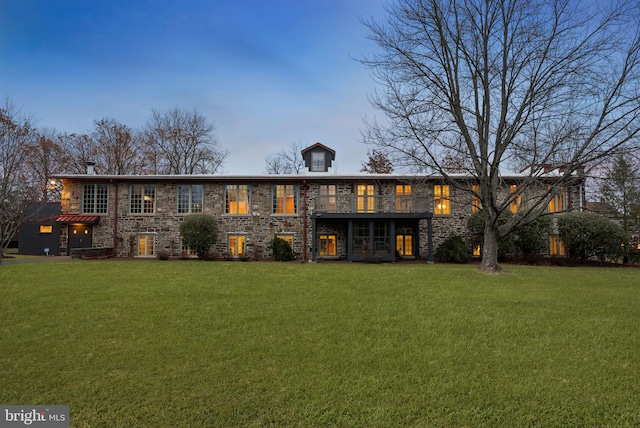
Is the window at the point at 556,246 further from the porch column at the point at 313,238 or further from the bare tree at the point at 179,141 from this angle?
Answer: the bare tree at the point at 179,141

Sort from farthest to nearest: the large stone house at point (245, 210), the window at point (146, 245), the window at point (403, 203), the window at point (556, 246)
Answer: the window at point (146, 245), the large stone house at point (245, 210), the window at point (556, 246), the window at point (403, 203)

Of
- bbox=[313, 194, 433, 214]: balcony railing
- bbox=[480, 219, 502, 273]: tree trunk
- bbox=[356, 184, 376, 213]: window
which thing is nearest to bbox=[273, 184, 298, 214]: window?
bbox=[313, 194, 433, 214]: balcony railing

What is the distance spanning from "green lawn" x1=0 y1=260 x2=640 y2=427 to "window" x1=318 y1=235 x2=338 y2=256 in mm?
10621

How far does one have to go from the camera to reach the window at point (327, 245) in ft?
62.8

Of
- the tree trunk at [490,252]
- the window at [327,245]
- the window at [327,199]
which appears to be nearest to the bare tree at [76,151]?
the window at [327,199]

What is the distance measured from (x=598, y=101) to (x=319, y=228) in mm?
13420

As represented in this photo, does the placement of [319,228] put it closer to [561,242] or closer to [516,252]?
[516,252]

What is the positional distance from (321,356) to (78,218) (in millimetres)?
20005

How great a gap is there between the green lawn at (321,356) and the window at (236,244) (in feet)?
35.5

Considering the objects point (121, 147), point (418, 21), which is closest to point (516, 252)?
point (418, 21)

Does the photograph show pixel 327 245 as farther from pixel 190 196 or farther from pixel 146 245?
pixel 146 245

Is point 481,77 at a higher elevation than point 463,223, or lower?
higher

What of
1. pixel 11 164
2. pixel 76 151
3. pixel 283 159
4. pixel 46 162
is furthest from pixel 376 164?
pixel 46 162

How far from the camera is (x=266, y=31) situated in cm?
1812
